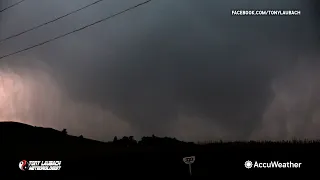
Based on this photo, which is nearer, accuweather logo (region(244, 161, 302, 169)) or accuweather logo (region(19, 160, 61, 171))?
accuweather logo (region(244, 161, 302, 169))

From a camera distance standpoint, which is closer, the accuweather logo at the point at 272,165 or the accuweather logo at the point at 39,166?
the accuweather logo at the point at 272,165

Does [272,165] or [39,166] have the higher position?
[39,166]

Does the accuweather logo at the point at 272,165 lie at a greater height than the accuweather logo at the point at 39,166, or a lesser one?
lesser

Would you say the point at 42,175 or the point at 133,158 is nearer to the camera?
the point at 42,175

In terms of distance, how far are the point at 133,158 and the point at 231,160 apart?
35.7 ft

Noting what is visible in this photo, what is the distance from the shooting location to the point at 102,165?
35281mm

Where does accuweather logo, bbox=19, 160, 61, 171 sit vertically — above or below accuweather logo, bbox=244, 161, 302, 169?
above

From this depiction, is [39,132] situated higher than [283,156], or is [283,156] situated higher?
[39,132]

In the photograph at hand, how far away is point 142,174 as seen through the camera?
→ 32.5 meters

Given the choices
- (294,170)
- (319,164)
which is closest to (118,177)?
(294,170)

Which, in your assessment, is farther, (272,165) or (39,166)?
(39,166)

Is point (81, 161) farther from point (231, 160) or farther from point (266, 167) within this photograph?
point (266, 167)

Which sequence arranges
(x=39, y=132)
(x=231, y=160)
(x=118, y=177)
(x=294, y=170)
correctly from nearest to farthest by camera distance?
(x=294, y=170)
(x=118, y=177)
(x=231, y=160)
(x=39, y=132)

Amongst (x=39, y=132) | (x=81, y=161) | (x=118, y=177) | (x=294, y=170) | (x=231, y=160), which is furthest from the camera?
(x=39, y=132)
